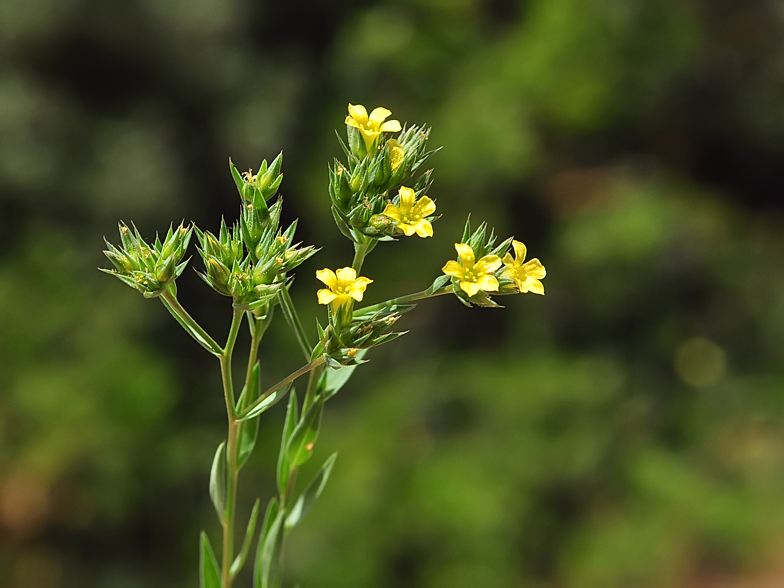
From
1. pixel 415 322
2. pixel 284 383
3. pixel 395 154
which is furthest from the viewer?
pixel 415 322

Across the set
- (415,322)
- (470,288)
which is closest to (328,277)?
(470,288)

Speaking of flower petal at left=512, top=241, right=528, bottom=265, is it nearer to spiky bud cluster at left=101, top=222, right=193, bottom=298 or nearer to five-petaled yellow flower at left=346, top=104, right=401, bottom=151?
five-petaled yellow flower at left=346, top=104, right=401, bottom=151

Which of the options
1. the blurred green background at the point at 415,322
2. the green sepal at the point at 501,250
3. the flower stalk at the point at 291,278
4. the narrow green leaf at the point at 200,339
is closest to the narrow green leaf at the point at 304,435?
the flower stalk at the point at 291,278

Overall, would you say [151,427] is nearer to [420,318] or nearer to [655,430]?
[420,318]

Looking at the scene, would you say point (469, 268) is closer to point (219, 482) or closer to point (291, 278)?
point (291, 278)

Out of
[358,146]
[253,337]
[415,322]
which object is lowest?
[415,322]

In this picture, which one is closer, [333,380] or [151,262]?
[151,262]
